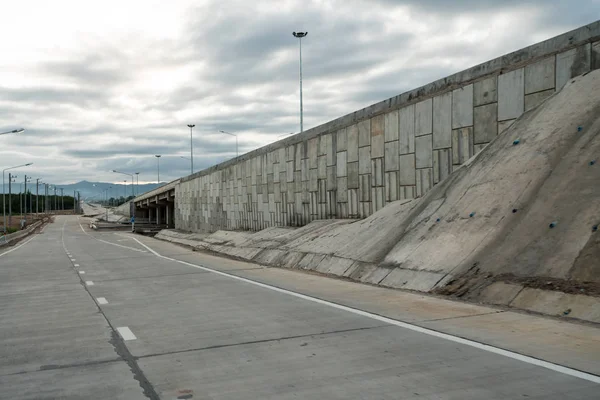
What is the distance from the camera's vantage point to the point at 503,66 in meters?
17.7

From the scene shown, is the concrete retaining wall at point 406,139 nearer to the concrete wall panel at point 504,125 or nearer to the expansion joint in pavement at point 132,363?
the concrete wall panel at point 504,125

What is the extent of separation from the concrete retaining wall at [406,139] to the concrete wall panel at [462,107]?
31mm

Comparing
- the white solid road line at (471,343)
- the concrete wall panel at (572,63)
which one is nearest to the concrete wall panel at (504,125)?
the concrete wall panel at (572,63)

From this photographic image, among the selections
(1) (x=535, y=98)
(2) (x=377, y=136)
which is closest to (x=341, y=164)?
(2) (x=377, y=136)

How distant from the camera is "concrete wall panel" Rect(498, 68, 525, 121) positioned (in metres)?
16.8

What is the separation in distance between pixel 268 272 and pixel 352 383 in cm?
1436

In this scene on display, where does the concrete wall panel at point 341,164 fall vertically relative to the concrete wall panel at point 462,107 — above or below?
below

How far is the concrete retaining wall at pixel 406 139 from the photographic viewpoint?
53.5ft

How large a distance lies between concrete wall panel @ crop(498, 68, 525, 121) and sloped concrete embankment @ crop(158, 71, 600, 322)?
2.64ft

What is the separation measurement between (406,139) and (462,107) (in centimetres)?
340

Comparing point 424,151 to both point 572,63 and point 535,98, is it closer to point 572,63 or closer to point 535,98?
point 535,98

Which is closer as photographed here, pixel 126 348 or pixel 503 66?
pixel 126 348

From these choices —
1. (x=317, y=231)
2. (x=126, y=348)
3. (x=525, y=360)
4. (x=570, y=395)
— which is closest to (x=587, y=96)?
(x=525, y=360)

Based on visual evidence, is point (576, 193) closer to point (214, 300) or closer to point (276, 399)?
point (214, 300)
